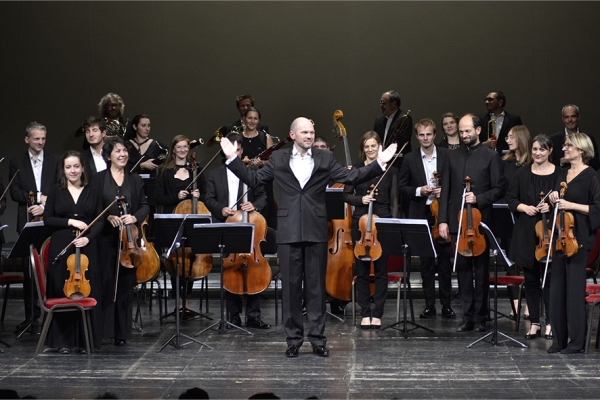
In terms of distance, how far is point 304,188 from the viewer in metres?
5.64

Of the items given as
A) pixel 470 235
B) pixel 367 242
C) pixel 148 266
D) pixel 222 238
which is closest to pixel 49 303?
pixel 148 266

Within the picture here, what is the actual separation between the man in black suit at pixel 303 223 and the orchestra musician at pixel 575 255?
123 centimetres

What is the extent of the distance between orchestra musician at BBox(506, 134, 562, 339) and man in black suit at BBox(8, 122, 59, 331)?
340 centimetres

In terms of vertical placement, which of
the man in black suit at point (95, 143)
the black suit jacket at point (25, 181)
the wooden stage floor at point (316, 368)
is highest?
the man in black suit at point (95, 143)

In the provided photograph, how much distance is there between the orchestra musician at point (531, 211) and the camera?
5898 mm

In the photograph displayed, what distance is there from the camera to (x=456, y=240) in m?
6.48

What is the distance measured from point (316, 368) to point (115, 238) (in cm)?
172

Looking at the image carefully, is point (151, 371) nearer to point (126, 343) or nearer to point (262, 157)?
point (126, 343)

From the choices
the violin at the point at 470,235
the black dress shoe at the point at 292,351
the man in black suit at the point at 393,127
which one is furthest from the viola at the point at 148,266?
the man in black suit at the point at 393,127

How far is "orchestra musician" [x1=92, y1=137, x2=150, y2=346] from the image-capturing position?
19.9 feet

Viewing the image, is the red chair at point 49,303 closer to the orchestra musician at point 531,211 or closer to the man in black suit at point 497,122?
the orchestra musician at point 531,211

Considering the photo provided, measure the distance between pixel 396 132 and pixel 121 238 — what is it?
8.96ft

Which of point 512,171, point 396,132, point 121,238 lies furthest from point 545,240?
point 121,238

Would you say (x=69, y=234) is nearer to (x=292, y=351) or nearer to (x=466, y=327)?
(x=292, y=351)
